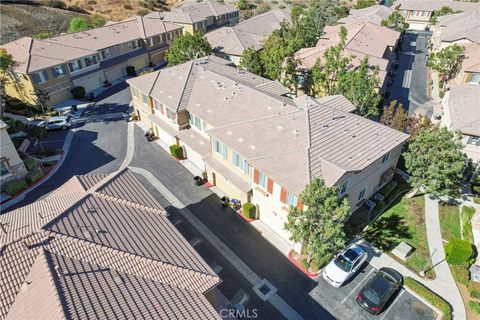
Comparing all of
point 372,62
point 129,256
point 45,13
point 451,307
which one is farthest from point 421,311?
point 45,13

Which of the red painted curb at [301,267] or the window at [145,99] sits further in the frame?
the window at [145,99]

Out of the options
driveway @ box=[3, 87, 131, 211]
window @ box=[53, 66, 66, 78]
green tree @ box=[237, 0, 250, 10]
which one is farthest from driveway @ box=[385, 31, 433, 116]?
window @ box=[53, 66, 66, 78]

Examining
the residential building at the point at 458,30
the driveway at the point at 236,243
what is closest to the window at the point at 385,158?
the driveway at the point at 236,243

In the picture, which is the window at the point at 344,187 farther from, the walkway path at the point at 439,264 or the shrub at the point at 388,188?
the walkway path at the point at 439,264

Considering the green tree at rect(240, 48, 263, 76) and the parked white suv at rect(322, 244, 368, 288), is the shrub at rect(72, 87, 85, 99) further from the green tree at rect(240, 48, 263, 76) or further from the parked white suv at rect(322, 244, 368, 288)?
the parked white suv at rect(322, 244, 368, 288)

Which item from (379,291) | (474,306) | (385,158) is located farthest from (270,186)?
(474,306)

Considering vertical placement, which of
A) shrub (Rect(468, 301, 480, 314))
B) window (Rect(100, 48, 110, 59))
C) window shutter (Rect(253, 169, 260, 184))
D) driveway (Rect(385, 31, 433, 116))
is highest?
window (Rect(100, 48, 110, 59))

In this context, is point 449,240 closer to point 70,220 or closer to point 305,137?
point 305,137
